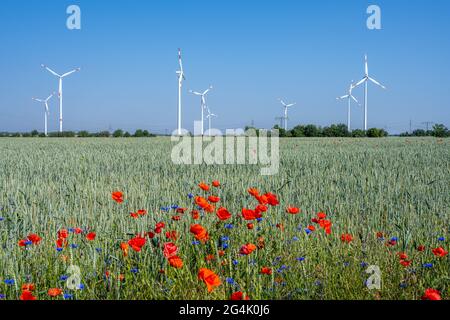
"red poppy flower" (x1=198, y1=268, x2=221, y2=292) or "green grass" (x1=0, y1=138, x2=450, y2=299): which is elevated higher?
"red poppy flower" (x1=198, y1=268, x2=221, y2=292)

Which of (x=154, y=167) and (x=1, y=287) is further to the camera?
(x=154, y=167)

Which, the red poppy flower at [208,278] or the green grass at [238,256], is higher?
the red poppy flower at [208,278]

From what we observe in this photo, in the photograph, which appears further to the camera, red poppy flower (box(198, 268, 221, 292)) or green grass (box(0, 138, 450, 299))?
green grass (box(0, 138, 450, 299))

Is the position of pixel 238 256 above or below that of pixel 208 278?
below

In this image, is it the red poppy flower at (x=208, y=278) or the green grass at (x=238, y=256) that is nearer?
the red poppy flower at (x=208, y=278)

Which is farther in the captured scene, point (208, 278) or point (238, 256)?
point (238, 256)

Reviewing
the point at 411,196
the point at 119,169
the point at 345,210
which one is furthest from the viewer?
the point at 119,169

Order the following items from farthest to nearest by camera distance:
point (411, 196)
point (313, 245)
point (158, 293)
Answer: point (411, 196) → point (313, 245) → point (158, 293)

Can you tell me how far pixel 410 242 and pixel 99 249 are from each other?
9.00 feet

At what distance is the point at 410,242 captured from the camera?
14.0 ft

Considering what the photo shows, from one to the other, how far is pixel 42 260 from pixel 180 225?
4.43 ft
